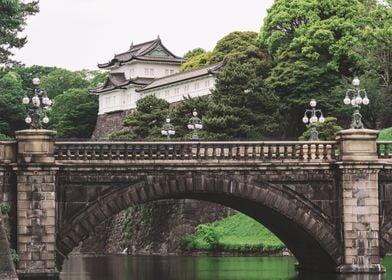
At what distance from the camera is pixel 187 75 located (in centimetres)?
10975

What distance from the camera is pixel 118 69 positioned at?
131250mm

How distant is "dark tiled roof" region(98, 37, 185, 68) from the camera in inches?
5010

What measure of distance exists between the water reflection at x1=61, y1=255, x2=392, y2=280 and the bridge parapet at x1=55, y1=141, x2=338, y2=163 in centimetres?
503

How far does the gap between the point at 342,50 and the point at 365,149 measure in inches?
1564

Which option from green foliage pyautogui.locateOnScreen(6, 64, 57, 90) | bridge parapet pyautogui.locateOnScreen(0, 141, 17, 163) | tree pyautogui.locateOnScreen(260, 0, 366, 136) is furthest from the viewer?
green foliage pyautogui.locateOnScreen(6, 64, 57, 90)

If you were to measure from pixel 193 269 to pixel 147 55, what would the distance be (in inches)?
2820

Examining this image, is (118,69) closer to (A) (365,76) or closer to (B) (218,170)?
(A) (365,76)

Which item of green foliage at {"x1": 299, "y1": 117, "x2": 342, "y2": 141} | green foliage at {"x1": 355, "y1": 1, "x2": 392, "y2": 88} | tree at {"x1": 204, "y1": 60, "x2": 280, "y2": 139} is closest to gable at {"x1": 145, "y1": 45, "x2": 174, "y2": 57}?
tree at {"x1": 204, "y1": 60, "x2": 280, "y2": 139}

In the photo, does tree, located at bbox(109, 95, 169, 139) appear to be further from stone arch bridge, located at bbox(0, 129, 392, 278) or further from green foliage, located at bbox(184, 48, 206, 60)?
stone arch bridge, located at bbox(0, 129, 392, 278)

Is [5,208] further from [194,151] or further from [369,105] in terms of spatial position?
[369,105]

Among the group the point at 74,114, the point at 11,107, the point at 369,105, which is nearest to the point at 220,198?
the point at 369,105

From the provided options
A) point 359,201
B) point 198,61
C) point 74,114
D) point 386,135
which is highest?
point 198,61

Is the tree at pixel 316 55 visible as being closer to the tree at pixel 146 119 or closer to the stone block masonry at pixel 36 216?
the tree at pixel 146 119

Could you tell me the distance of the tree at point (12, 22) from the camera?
5688 cm
